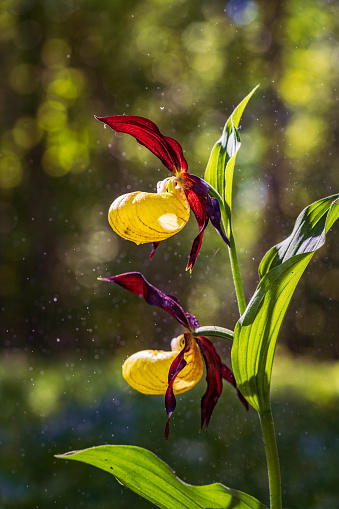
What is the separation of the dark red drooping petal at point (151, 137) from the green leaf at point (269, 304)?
0.21 meters

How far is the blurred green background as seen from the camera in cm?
177

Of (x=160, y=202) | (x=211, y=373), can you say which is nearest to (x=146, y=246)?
(x=211, y=373)

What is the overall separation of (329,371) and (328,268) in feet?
1.45

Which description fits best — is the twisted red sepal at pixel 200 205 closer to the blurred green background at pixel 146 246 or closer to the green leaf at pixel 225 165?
the green leaf at pixel 225 165

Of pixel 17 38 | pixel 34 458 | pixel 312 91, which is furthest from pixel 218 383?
pixel 17 38

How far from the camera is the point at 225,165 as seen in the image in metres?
0.79

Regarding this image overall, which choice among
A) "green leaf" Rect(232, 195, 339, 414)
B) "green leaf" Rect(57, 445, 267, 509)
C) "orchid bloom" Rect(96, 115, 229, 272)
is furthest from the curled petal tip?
"green leaf" Rect(57, 445, 267, 509)

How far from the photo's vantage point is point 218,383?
0.86 m

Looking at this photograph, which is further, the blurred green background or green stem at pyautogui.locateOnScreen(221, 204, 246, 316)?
the blurred green background

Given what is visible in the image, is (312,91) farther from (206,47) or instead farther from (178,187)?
(178,187)

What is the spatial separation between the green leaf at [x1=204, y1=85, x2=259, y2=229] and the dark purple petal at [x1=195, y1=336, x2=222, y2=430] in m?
0.23

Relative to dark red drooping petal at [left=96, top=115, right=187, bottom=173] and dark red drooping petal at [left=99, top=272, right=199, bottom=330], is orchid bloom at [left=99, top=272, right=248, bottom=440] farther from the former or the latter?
dark red drooping petal at [left=96, top=115, right=187, bottom=173]

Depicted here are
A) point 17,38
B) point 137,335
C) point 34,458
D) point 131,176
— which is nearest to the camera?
point 34,458

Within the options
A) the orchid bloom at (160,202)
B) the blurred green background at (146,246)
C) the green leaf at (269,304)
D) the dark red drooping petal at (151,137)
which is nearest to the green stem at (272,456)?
the green leaf at (269,304)
